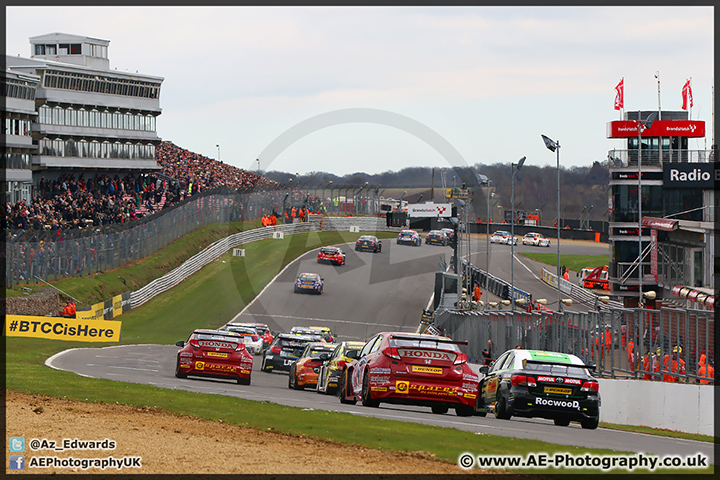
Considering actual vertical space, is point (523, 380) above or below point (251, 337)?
above

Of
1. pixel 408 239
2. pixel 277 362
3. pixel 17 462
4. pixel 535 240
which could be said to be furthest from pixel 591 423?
pixel 535 240

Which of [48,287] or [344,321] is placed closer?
[48,287]

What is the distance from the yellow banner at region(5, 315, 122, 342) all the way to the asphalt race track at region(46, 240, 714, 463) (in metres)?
2.28

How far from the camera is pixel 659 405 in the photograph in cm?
1797

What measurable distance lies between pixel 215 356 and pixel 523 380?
9167mm

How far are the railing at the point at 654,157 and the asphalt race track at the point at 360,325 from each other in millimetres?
11707

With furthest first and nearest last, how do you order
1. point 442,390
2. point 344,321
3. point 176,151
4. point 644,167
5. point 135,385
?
point 176,151 → point 644,167 → point 344,321 → point 135,385 → point 442,390

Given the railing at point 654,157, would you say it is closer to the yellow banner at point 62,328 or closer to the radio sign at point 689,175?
the radio sign at point 689,175

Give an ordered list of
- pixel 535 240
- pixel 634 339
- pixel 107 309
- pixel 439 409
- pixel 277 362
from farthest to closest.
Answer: pixel 535 240
pixel 107 309
pixel 277 362
pixel 634 339
pixel 439 409

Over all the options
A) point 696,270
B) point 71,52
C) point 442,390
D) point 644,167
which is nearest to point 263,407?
point 442,390

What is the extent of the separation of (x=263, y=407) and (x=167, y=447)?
5.17m

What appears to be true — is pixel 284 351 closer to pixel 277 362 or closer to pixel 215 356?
pixel 277 362

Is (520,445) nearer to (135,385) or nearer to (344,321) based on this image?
(135,385)

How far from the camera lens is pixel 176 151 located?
93688 millimetres
